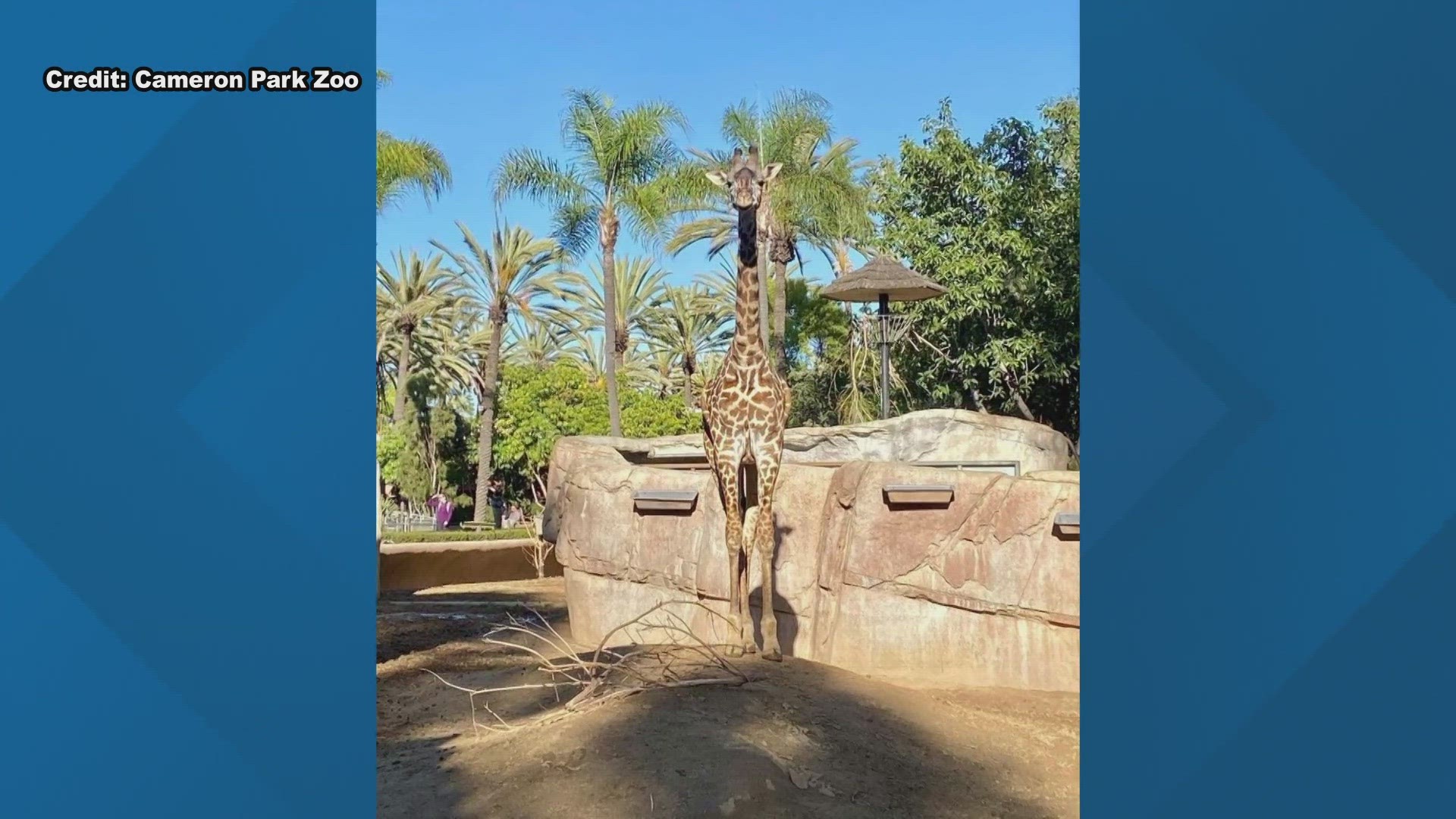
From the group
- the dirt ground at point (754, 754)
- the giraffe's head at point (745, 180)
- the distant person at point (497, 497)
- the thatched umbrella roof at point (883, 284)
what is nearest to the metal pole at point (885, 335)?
the thatched umbrella roof at point (883, 284)

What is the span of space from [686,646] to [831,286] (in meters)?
8.61

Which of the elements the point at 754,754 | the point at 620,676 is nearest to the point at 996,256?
the point at 620,676

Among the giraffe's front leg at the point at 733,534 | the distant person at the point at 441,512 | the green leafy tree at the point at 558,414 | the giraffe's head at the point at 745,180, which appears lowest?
the distant person at the point at 441,512

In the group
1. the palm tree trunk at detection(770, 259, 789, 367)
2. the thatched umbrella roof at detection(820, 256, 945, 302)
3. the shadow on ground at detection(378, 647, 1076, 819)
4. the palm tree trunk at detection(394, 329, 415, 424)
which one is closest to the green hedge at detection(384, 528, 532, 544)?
the palm tree trunk at detection(770, 259, 789, 367)

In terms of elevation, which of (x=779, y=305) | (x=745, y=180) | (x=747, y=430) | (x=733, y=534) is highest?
(x=779, y=305)

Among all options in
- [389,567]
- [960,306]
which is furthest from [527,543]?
[960,306]

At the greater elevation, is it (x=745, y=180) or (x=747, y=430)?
(x=745, y=180)

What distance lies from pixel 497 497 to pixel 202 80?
103ft

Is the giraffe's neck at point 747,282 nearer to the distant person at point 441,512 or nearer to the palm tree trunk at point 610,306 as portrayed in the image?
the palm tree trunk at point 610,306

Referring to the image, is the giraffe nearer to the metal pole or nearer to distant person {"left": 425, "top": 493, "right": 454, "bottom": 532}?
the metal pole

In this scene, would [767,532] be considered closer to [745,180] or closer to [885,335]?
[745,180]

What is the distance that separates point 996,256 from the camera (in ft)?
66.5

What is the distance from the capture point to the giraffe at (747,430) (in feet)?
27.4

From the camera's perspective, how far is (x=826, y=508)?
31.4ft
